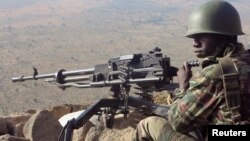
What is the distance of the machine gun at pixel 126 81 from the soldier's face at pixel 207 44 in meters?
2.01

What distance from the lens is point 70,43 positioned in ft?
182

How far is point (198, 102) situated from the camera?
4.16 m

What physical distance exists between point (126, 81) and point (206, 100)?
3.18 meters

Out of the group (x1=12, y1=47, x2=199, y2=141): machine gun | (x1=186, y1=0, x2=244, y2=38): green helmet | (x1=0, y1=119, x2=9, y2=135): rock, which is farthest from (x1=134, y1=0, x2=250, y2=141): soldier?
(x1=0, y1=119, x2=9, y2=135): rock

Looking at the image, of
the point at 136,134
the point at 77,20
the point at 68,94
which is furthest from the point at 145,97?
the point at 77,20

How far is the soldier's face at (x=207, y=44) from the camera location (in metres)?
4.34

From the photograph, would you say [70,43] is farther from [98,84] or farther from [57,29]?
[98,84]

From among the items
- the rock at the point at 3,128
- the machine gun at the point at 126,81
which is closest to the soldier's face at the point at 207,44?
the machine gun at the point at 126,81

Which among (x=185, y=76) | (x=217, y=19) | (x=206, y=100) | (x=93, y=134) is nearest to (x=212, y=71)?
(x=206, y=100)

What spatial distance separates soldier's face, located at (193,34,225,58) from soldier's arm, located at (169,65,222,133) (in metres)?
0.26

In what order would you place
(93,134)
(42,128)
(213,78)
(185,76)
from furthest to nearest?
(42,128) → (93,134) → (185,76) → (213,78)

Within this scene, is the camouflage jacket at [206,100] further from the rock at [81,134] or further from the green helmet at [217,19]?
the rock at [81,134]

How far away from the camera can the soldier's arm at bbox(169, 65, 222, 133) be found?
4.08 metres

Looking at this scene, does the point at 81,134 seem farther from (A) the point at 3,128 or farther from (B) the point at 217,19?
(B) the point at 217,19
